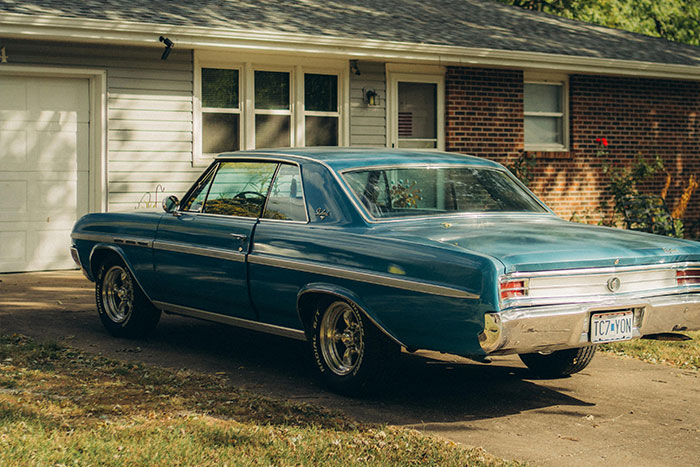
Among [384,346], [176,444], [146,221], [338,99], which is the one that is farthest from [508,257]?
[338,99]

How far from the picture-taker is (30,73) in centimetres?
1199

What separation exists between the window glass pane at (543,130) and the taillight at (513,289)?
436 inches

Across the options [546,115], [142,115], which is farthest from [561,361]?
[546,115]

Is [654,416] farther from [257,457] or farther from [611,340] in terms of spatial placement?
[257,457]

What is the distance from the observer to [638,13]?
1152 inches

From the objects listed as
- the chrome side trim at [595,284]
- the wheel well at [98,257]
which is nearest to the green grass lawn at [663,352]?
the chrome side trim at [595,284]

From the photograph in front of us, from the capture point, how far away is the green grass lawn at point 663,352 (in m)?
7.59

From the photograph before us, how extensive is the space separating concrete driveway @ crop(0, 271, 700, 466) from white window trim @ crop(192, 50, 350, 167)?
15.9 ft

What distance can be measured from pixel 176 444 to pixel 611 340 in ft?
8.16

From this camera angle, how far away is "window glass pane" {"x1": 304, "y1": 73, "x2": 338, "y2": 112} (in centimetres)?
1403

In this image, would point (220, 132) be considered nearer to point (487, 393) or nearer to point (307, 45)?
point (307, 45)

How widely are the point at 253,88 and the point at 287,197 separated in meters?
7.17

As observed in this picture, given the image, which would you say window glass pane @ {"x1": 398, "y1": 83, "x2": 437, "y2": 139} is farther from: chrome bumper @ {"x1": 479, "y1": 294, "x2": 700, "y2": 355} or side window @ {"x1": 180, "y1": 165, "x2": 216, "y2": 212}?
chrome bumper @ {"x1": 479, "y1": 294, "x2": 700, "y2": 355}

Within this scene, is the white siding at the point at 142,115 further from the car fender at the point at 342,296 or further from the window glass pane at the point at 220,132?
the car fender at the point at 342,296
